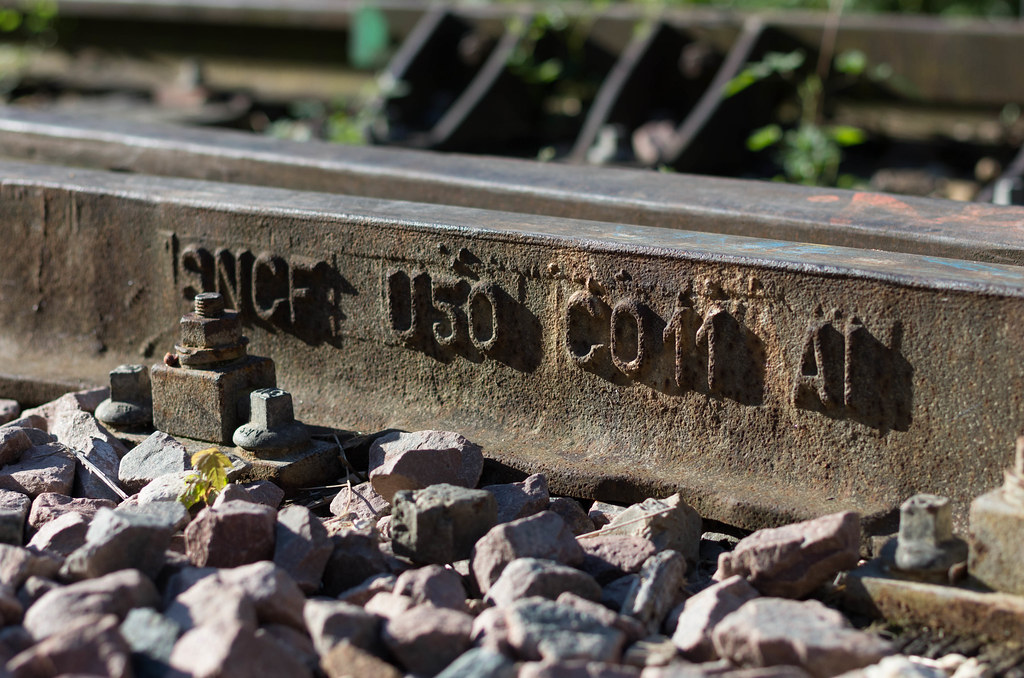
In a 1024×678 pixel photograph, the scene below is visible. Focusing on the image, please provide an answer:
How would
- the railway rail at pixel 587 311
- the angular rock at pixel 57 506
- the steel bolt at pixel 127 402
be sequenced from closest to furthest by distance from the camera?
the railway rail at pixel 587 311, the angular rock at pixel 57 506, the steel bolt at pixel 127 402

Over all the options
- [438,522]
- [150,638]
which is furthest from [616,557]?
[150,638]

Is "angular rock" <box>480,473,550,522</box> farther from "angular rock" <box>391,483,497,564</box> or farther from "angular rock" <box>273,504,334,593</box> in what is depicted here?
"angular rock" <box>273,504,334,593</box>

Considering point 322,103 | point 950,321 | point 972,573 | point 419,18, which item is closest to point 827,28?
point 419,18

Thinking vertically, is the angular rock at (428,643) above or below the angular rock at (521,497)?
below

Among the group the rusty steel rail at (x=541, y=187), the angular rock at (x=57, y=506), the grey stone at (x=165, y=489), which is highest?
the rusty steel rail at (x=541, y=187)

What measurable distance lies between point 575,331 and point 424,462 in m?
0.44

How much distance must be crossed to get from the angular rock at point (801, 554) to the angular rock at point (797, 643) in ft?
0.70

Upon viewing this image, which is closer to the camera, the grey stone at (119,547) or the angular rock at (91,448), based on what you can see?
the grey stone at (119,547)

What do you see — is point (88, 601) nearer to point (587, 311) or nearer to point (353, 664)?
point (353, 664)

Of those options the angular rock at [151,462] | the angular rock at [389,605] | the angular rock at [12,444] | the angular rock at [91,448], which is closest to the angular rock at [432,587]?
the angular rock at [389,605]

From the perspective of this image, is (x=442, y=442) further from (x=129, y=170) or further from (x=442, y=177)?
(x=129, y=170)

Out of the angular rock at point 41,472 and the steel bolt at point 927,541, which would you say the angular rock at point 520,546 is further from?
the angular rock at point 41,472

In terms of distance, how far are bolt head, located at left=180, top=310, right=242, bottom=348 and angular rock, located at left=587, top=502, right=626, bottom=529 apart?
949 millimetres

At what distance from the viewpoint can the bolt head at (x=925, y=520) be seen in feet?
6.92
